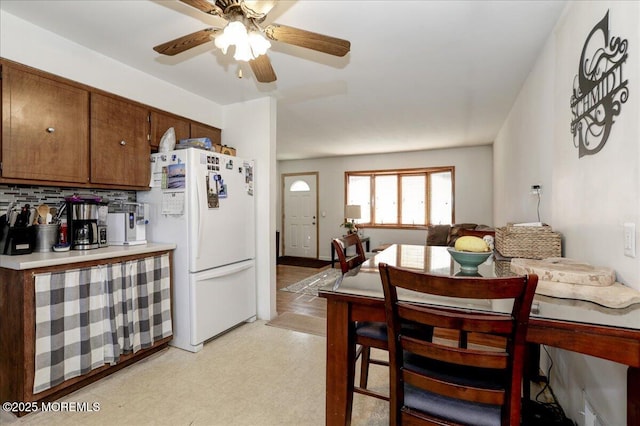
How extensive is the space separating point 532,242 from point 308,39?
1722mm

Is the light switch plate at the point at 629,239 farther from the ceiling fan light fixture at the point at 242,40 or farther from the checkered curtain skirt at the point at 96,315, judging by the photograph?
the checkered curtain skirt at the point at 96,315

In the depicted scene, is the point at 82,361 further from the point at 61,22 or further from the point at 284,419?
the point at 61,22

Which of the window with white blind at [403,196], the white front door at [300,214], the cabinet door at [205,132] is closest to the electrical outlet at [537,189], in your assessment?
the cabinet door at [205,132]

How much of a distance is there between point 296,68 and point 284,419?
2.56 meters

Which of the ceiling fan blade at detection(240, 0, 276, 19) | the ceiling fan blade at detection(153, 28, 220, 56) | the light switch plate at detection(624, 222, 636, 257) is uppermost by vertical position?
the ceiling fan blade at detection(240, 0, 276, 19)

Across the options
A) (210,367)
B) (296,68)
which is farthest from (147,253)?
(296,68)

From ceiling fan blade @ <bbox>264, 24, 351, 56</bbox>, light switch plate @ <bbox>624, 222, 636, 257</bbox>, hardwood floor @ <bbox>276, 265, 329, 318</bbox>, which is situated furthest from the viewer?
hardwood floor @ <bbox>276, 265, 329, 318</bbox>

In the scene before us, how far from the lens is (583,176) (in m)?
1.52

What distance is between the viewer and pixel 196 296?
8.18ft

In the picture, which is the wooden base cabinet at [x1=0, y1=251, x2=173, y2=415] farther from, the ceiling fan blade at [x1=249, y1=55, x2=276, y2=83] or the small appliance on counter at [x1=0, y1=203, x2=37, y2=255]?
the ceiling fan blade at [x1=249, y1=55, x2=276, y2=83]

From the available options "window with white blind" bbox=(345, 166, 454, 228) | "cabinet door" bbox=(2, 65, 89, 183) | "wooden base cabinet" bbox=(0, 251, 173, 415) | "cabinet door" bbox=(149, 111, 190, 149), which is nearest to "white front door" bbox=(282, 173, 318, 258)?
"window with white blind" bbox=(345, 166, 454, 228)

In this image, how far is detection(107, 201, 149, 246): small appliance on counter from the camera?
2.44 metres

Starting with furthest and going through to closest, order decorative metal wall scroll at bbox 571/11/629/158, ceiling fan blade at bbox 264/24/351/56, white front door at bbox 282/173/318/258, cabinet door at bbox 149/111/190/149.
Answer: white front door at bbox 282/173/318/258, cabinet door at bbox 149/111/190/149, ceiling fan blade at bbox 264/24/351/56, decorative metal wall scroll at bbox 571/11/629/158

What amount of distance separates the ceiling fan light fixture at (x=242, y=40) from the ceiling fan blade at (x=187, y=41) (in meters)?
0.15
